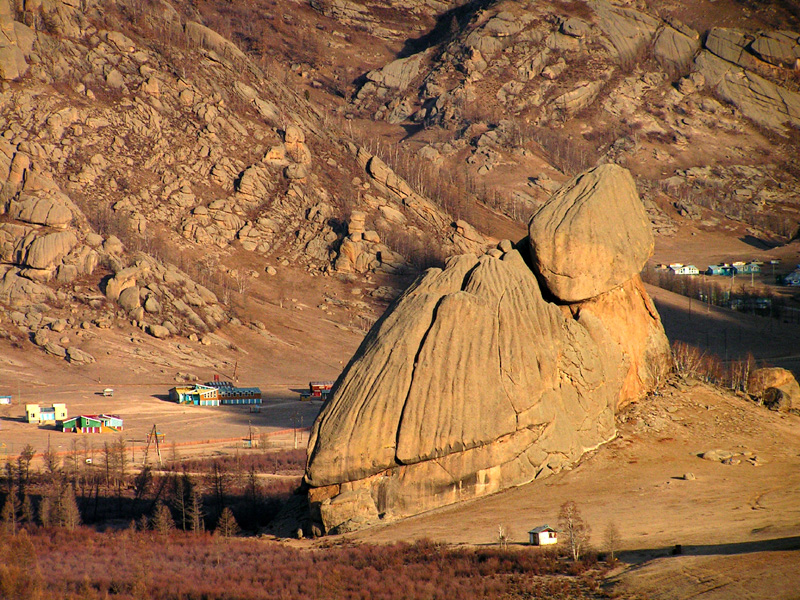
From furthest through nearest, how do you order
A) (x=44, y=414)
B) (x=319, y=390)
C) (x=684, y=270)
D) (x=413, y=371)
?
(x=684, y=270) → (x=319, y=390) → (x=44, y=414) → (x=413, y=371)

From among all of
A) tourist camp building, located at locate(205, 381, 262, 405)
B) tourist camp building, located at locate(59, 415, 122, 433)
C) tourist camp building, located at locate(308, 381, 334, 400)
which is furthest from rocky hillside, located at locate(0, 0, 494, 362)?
tourist camp building, located at locate(59, 415, 122, 433)

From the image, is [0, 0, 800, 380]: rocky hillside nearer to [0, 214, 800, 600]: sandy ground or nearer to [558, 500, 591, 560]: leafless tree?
[0, 214, 800, 600]: sandy ground

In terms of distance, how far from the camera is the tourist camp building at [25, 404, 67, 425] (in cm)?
7281

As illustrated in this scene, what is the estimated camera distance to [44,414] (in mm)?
73875

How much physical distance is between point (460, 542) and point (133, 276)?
3332 inches

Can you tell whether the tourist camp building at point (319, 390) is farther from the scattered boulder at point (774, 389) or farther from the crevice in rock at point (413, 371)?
the crevice in rock at point (413, 371)

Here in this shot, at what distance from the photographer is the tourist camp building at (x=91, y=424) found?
7044 cm

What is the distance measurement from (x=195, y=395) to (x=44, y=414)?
51.0 feet

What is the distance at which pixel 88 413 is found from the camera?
7669 cm

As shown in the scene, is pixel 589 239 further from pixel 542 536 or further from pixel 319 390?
pixel 319 390

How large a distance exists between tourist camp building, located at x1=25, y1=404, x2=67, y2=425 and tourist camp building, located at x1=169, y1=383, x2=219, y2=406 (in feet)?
38.7

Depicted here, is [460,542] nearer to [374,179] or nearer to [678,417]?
[678,417]

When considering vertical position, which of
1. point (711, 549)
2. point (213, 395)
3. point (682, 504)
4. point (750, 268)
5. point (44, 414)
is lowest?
point (711, 549)

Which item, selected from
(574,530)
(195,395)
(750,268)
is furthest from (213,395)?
(750,268)
